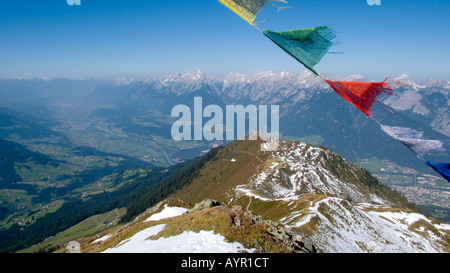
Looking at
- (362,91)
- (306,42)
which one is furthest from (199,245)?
(306,42)

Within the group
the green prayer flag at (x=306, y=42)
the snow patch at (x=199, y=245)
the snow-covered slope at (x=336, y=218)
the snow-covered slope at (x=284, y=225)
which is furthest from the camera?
the snow-covered slope at (x=336, y=218)

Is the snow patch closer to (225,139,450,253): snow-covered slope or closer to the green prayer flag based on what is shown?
the green prayer flag

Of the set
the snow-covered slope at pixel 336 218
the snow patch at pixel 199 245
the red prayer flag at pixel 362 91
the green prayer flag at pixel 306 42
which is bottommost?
the snow-covered slope at pixel 336 218

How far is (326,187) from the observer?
14262 centimetres

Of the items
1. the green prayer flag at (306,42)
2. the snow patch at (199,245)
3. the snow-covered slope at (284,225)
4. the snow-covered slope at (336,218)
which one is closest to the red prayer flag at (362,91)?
the green prayer flag at (306,42)

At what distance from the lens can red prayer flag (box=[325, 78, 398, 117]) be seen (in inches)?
446

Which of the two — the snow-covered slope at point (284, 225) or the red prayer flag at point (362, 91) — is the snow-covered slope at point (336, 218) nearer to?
the snow-covered slope at point (284, 225)

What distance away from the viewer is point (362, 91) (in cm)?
1158

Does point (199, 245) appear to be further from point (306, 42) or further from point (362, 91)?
point (306, 42)

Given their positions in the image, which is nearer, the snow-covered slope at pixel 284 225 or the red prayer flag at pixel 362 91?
the red prayer flag at pixel 362 91

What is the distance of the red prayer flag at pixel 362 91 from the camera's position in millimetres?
11336

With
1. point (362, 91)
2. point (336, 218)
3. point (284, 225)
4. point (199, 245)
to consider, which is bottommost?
point (336, 218)

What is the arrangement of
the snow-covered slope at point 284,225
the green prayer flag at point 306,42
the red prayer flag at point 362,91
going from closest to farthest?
the green prayer flag at point 306,42, the red prayer flag at point 362,91, the snow-covered slope at point 284,225
